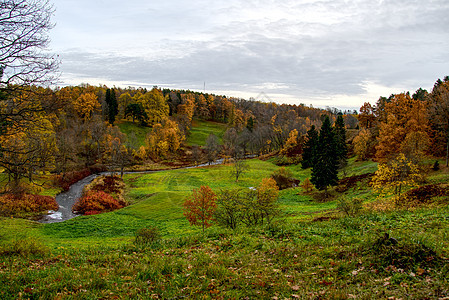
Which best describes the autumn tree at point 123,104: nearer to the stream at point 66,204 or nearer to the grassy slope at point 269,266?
the stream at point 66,204

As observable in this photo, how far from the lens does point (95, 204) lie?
4228cm

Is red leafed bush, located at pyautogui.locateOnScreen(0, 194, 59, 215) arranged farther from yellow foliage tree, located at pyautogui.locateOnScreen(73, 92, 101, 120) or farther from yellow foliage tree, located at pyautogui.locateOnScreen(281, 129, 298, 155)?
yellow foliage tree, located at pyautogui.locateOnScreen(281, 129, 298, 155)

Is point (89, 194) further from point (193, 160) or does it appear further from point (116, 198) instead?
point (193, 160)

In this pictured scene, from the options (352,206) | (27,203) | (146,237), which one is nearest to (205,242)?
(146,237)

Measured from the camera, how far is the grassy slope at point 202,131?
118931 millimetres

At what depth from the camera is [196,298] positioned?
282 inches

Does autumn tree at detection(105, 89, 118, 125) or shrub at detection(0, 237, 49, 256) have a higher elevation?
autumn tree at detection(105, 89, 118, 125)

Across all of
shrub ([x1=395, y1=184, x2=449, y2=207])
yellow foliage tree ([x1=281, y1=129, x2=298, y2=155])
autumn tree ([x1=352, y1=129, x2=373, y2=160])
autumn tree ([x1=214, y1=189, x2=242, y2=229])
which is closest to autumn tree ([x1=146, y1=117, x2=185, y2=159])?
yellow foliage tree ([x1=281, y1=129, x2=298, y2=155])

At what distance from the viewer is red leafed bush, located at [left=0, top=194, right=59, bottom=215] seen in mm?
37694

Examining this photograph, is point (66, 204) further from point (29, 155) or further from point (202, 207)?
point (29, 155)

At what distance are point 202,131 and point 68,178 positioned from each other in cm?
7923

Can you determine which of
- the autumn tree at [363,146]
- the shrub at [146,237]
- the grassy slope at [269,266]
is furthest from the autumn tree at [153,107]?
the grassy slope at [269,266]

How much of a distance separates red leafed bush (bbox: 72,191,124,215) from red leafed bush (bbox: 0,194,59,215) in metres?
3.87

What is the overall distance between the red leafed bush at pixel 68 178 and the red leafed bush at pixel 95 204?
1480 centimetres
